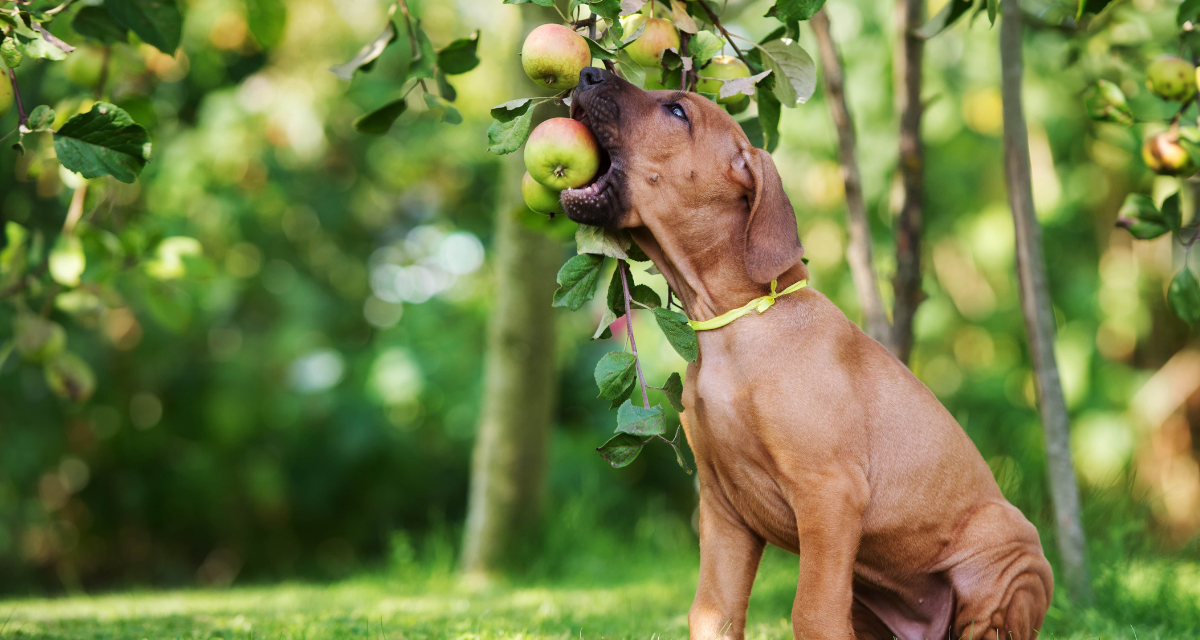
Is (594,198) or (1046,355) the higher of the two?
(594,198)

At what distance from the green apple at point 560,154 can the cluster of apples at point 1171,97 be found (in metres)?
1.90

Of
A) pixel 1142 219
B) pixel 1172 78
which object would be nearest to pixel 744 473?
pixel 1142 219

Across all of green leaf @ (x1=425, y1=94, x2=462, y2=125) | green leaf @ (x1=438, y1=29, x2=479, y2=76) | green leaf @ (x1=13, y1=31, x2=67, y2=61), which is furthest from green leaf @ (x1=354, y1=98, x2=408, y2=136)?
green leaf @ (x1=13, y1=31, x2=67, y2=61)

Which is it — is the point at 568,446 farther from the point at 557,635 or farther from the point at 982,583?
the point at 982,583

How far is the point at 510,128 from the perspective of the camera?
2182mm

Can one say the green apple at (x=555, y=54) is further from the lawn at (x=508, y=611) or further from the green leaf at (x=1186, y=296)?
the green leaf at (x=1186, y=296)

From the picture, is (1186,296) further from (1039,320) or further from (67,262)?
(67,262)

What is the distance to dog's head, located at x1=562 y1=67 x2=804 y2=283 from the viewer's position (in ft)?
7.27

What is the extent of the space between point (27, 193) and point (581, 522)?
4.95 meters

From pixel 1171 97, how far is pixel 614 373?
214cm

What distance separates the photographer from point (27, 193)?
22.7ft

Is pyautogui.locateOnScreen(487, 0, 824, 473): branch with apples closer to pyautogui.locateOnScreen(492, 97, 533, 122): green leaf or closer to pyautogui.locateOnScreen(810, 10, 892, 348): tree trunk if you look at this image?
pyautogui.locateOnScreen(492, 97, 533, 122): green leaf

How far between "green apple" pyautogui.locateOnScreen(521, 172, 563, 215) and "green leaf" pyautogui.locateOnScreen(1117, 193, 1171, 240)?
5.84ft

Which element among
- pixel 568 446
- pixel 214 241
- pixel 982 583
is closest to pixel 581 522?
pixel 568 446
